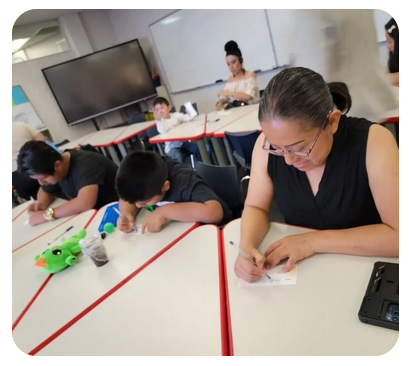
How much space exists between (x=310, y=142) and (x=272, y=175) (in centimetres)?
26

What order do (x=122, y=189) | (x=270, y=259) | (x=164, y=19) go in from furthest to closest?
(x=164, y=19) → (x=122, y=189) → (x=270, y=259)

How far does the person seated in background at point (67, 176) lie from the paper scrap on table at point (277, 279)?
121 cm

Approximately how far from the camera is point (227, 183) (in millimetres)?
1611

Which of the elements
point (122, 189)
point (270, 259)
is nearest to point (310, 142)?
point (270, 259)

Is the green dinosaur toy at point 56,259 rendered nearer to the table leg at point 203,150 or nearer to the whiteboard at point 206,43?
the table leg at point 203,150

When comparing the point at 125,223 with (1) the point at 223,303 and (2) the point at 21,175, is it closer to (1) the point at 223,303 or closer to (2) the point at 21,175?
(1) the point at 223,303

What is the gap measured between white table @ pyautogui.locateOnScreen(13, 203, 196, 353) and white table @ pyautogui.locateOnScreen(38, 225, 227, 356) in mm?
54

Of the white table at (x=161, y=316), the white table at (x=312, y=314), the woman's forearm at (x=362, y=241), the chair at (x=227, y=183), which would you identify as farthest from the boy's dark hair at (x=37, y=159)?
the woman's forearm at (x=362, y=241)

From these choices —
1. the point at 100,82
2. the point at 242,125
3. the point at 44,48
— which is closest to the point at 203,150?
the point at 242,125

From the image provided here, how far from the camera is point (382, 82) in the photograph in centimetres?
137

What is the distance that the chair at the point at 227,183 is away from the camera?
158 cm

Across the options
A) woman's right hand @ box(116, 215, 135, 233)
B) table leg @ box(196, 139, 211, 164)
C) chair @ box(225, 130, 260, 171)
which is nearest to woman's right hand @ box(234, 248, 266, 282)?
woman's right hand @ box(116, 215, 135, 233)

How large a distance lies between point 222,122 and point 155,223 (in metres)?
1.80
